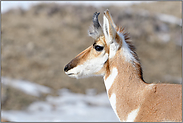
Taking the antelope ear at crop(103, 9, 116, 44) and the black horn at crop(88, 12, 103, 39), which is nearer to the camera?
the antelope ear at crop(103, 9, 116, 44)

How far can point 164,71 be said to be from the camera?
13.1 meters

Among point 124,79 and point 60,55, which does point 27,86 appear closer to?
point 60,55

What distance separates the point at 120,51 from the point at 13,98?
827 cm

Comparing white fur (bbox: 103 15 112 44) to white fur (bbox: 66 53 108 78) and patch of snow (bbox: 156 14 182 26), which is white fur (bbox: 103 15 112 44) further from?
patch of snow (bbox: 156 14 182 26)

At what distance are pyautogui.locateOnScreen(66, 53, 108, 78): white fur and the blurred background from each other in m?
0.63

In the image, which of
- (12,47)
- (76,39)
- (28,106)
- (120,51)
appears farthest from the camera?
(76,39)

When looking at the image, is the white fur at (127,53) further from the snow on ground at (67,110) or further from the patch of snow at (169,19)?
the patch of snow at (169,19)

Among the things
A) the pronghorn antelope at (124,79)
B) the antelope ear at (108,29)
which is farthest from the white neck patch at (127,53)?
the antelope ear at (108,29)

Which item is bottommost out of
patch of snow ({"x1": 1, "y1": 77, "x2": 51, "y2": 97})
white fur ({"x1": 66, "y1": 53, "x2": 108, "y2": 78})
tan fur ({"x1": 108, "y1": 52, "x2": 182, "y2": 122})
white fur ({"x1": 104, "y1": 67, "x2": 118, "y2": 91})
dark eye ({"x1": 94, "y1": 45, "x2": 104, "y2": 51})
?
patch of snow ({"x1": 1, "y1": 77, "x2": 51, "y2": 97})

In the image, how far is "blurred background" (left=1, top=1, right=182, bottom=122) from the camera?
893 centimetres

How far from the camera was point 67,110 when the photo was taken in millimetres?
8805

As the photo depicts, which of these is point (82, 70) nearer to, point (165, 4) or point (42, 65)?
point (42, 65)

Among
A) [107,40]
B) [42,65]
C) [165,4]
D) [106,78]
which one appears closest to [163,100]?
[106,78]

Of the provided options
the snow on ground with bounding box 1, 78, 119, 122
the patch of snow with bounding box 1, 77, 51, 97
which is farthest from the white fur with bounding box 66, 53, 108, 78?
the patch of snow with bounding box 1, 77, 51, 97
